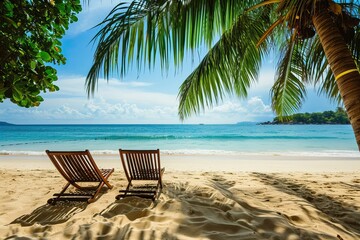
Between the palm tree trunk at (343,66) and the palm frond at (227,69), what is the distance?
1.63m

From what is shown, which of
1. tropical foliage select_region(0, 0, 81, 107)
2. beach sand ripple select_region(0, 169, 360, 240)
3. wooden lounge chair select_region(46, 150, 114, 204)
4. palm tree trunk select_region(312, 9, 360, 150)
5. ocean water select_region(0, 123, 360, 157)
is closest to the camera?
tropical foliage select_region(0, 0, 81, 107)

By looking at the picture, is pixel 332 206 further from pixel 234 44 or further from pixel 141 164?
pixel 141 164

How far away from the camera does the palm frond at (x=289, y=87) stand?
397 centimetres

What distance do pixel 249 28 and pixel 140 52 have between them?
1.97 meters

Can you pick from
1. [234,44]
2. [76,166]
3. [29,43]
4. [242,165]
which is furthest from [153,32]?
[242,165]

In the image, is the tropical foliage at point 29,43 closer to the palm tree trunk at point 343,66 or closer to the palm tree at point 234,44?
the palm tree at point 234,44

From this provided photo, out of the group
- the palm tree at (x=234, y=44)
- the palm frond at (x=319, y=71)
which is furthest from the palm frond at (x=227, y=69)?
the palm frond at (x=319, y=71)

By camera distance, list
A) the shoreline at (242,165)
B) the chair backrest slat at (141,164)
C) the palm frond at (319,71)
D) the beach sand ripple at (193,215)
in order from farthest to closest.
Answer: the shoreline at (242,165)
the chair backrest slat at (141,164)
the palm frond at (319,71)
the beach sand ripple at (193,215)

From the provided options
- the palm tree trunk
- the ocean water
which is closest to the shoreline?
the ocean water

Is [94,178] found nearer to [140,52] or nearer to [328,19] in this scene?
Result: [140,52]

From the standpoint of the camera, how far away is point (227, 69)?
3.80 meters

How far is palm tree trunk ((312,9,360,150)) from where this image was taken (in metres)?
1.67

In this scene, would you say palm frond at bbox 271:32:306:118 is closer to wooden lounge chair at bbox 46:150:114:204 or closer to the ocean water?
wooden lounge chair at bbox 46:150:114:204

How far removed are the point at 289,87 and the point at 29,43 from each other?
13.8ft
